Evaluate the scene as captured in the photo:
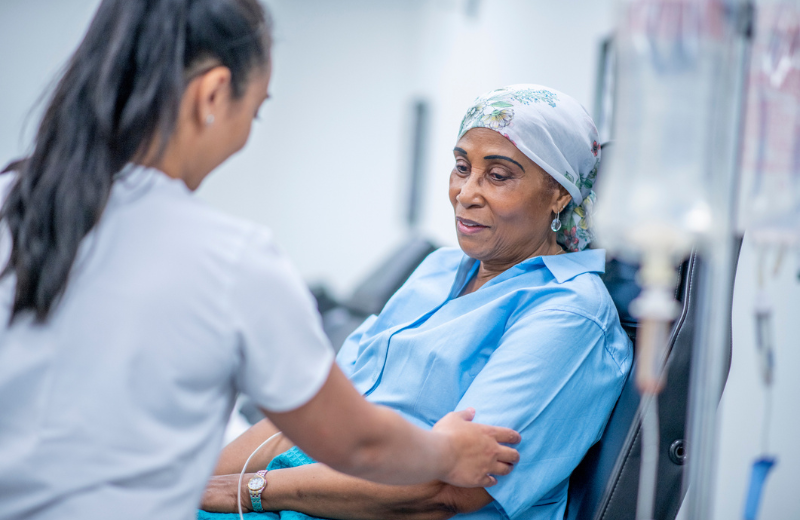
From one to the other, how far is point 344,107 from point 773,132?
558cm

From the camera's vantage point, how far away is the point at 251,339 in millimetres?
713

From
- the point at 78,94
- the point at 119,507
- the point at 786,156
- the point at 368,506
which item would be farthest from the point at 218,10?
the point at 368,506

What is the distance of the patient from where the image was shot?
1.12 meters

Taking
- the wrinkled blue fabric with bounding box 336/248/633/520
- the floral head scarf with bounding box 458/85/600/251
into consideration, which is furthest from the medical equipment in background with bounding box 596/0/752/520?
the floral head scarf with bounding box 458/85/600/251

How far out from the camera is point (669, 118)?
0.68m

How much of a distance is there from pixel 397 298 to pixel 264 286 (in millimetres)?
897

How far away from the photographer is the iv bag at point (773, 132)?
2.40 ft

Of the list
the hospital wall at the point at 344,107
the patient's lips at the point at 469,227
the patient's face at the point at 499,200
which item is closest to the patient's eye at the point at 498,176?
the patient's face at the point at 499,200

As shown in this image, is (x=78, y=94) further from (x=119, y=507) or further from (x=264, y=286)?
(x=119, y=507)

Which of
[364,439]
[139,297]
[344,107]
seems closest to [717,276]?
[364,439]

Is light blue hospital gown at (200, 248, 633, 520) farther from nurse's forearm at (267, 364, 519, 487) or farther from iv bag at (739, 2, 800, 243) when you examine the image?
iv bag at (739, 2, 800, 243)

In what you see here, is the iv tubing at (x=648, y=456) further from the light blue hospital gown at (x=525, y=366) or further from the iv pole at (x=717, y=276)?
the iv pole at (x=717, y=276)

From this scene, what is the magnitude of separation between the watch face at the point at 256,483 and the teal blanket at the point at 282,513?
0.16 ft

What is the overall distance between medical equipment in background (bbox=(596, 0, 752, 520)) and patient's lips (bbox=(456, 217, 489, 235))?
0.71 meters
